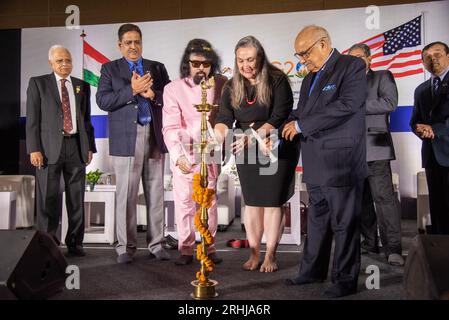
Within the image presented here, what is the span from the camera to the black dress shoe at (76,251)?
3.40 metres

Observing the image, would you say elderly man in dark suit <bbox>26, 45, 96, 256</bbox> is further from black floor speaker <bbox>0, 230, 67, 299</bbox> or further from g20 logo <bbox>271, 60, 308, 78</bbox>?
g20 logo <bbox>271, 60, 308, 78</bbox>

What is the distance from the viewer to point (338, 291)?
2244mm

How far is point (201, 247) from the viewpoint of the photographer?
7.42ft

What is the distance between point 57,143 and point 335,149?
2199 millimetres

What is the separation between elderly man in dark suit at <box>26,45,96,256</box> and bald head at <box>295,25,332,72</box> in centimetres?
196

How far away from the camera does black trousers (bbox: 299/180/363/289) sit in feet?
7.60

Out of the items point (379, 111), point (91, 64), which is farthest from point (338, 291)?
point (91, 64)

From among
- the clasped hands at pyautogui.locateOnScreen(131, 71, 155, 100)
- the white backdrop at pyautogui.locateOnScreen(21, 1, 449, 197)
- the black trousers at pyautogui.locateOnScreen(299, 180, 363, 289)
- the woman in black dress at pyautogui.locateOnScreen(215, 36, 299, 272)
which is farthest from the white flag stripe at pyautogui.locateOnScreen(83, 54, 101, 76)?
the black trousers at pyautogui.locateOnScreen(299, 180, 363, 289)

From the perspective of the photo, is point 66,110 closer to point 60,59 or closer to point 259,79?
point 60,59

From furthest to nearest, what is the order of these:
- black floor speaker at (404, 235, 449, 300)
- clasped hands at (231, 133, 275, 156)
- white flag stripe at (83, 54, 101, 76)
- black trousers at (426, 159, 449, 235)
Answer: white flag stripe at (83, 54, 101, 76)
black trousers at (426, 159, 449, 235)
clasped hands at (231, 133, 275, 156)
black floor speaker at (404, 235, 449, 300)

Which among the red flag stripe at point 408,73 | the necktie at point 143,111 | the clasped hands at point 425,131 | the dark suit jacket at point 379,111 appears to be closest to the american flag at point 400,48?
the red flag stripe at point 408,73

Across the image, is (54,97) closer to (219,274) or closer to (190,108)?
(190,108)

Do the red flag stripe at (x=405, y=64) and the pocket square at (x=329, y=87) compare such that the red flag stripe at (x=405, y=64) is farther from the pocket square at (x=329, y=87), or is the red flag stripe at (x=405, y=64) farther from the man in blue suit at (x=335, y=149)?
the pocket square at (x=329, y=87)
